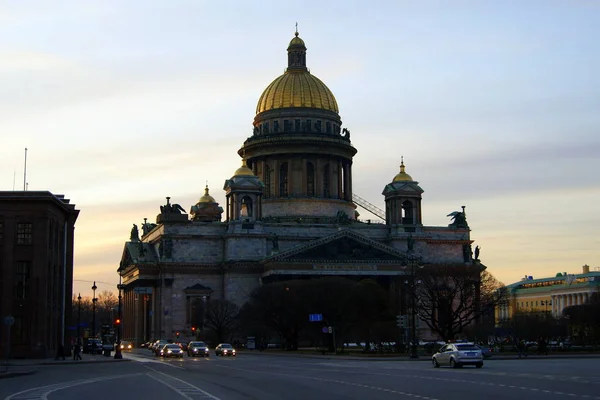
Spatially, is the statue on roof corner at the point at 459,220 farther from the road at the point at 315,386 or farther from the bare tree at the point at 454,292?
the road at the point at 315,386

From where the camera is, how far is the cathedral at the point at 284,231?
140625 mm

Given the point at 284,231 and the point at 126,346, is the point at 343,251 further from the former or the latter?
the point at 126,346

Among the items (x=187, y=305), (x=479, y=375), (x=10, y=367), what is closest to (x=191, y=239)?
(x=187, y=305)

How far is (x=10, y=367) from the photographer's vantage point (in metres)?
65.3

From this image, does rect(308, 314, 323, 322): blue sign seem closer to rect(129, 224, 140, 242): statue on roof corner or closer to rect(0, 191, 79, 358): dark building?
rect(0, 191, 79, 358): dark building

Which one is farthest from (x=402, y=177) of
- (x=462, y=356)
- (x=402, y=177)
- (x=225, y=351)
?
(x=462, y=356)

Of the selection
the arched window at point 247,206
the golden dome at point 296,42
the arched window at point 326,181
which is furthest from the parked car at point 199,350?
the golden dome at point 296,42

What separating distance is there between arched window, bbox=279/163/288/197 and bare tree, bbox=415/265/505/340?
154 feet

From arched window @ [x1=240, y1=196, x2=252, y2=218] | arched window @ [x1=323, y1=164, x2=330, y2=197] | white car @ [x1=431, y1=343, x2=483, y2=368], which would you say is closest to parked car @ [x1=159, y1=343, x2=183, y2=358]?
white car @ [x1=431, y1=343, x2=483, y2=368]

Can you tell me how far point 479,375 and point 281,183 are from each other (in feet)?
365

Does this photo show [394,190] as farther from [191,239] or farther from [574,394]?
[574,394]

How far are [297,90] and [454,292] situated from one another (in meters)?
63.8

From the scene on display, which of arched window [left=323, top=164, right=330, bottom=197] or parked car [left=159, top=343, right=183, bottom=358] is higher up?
arched window [left=323, top=164, right=330, bottom=197]

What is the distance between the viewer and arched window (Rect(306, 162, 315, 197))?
157 metres
